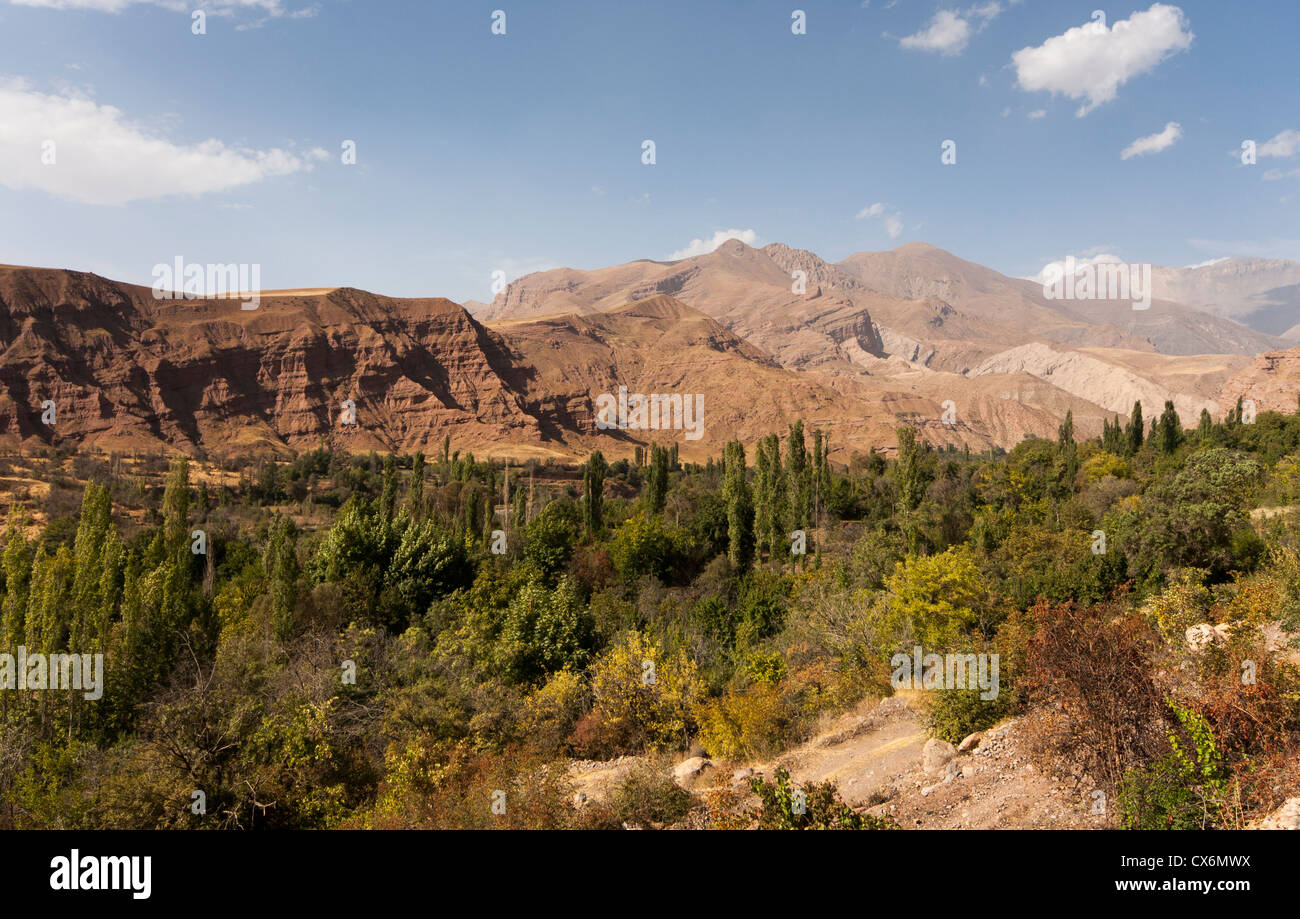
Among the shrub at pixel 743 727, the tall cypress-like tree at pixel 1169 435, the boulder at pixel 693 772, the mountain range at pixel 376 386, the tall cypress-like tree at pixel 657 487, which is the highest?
the mountain range at pixel 376 386

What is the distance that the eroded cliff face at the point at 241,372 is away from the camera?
102 meters

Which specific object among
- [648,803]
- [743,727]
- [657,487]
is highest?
[657,487]

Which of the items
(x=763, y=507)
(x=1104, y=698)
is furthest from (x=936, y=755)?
(x=763, y=507)

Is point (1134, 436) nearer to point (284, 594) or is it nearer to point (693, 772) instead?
point (693, 772)

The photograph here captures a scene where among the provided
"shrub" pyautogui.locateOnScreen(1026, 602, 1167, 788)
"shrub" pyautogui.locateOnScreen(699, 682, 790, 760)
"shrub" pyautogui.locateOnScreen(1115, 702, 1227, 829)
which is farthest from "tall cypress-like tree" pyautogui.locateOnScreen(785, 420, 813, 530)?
"shrub" pyautogui.locateOnScreen(1115, 702, 1227, 829)

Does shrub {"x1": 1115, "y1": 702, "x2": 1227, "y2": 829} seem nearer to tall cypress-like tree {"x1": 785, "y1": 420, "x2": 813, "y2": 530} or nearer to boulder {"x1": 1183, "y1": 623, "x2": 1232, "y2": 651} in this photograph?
boulder {"x1": 1183, "y1": 623, "x2": 1232, "y2": 651}

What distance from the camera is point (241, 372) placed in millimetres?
121188

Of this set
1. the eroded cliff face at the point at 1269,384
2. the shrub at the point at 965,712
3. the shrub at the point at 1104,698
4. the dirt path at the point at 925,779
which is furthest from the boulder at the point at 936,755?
the eroded cliff face at the point at 1269,384

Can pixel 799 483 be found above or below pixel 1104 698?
above

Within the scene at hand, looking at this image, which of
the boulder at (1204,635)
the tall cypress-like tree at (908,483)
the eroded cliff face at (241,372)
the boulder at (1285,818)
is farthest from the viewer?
the eroded cliff face at (241,372)

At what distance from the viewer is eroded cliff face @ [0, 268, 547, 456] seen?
4008 inches

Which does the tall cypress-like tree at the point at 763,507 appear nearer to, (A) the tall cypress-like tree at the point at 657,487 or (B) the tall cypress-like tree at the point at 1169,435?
(A) the tall cypress-like tree at the point at 657,487
